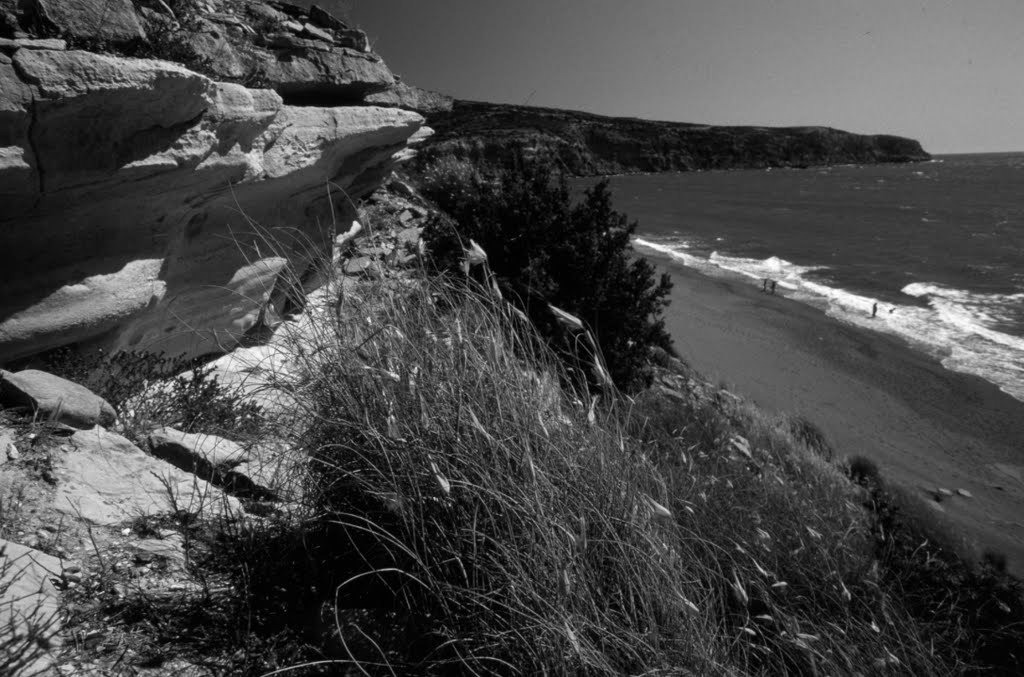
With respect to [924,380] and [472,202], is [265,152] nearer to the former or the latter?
[472,202]

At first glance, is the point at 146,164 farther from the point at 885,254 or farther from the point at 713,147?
the point at 713,147

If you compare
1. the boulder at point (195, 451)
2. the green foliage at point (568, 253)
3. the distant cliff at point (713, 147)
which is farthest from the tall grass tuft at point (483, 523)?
the distant cliff at point (713, 147)

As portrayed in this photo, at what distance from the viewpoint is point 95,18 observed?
427cm

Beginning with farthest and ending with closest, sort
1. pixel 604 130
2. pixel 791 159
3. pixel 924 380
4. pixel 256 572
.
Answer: pixel 791 159
pixel 604 130
pixel 924 380
pixel 256 572

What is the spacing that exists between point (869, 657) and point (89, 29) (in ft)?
18.1

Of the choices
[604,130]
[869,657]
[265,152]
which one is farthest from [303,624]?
[604,130]

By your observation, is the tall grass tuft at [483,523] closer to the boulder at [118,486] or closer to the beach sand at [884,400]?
the boulder at [118,486]

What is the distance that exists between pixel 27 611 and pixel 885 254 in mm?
34783

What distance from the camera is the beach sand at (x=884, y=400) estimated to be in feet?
33.4

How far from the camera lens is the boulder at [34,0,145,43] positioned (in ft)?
13.4

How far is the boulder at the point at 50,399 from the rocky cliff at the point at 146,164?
0.60 metres

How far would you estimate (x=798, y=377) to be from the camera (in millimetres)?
15109

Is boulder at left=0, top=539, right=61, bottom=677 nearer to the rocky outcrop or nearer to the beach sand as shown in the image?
the rocky outcrop

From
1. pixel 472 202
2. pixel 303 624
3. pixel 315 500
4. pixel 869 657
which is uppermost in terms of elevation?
pixel 472 202
